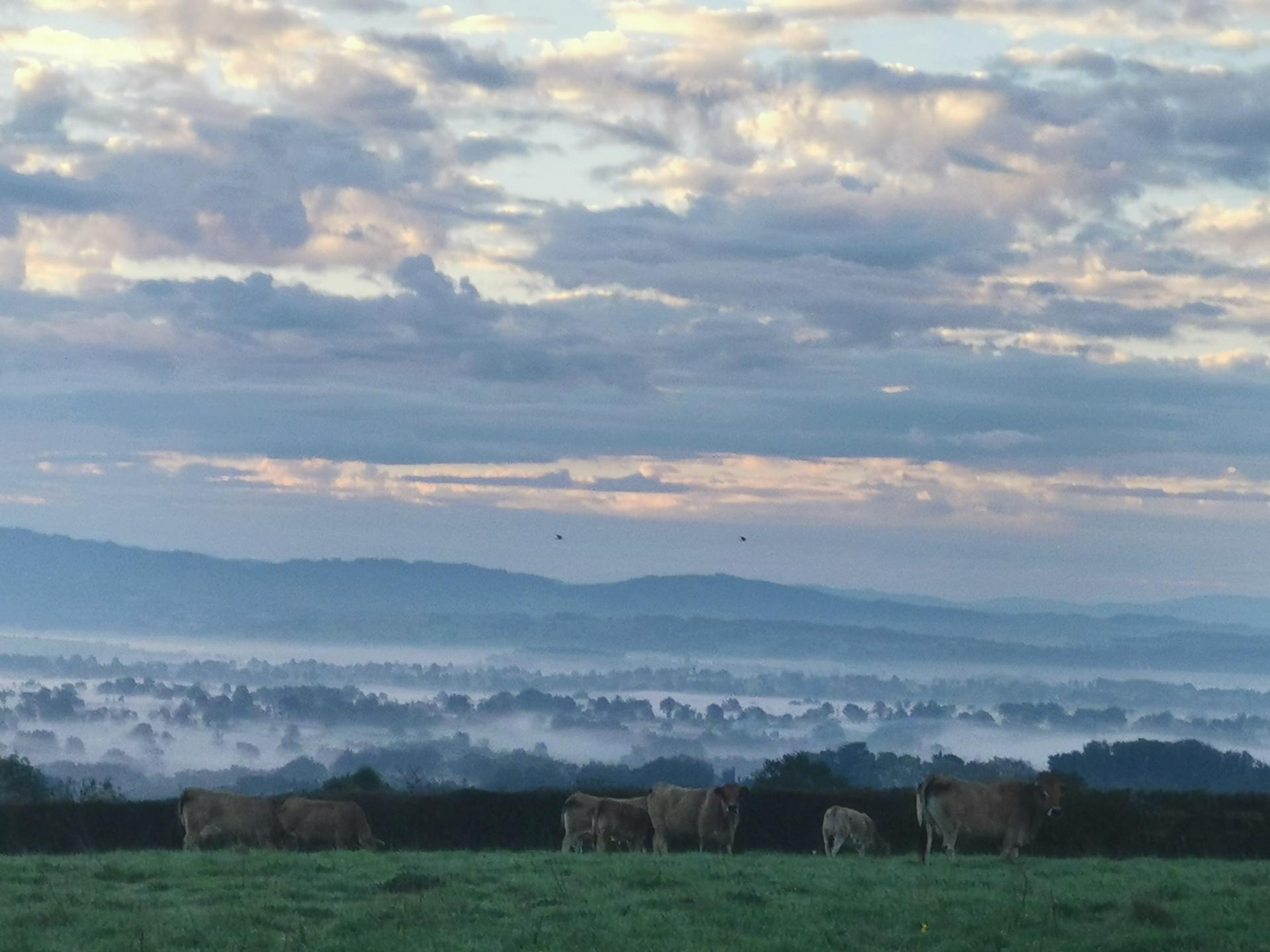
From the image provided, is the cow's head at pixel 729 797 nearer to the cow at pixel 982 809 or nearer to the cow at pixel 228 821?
the cow at pixel 982 809

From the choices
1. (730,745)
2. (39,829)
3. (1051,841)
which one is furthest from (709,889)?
(730,745)

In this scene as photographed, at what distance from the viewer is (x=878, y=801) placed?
3416cm

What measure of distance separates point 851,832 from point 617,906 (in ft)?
42.6

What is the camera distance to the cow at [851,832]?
29.9 meters

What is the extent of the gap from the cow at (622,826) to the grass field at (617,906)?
7469mm

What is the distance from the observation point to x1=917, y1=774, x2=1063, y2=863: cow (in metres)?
26.9

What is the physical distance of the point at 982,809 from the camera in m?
27.0

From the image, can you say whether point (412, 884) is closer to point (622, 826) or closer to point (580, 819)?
point (622, 826)

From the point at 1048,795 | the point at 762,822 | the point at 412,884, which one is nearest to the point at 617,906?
the point at 412,884

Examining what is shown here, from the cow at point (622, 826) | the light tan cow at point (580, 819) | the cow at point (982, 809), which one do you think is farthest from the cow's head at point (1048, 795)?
the light tan cow at point (580, 819)

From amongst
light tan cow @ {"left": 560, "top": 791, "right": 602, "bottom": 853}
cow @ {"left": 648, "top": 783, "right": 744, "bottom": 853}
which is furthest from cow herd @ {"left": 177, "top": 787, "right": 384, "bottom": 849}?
cow @ {"left": 648, "top": 783, "right": 744, "bottom": 853}

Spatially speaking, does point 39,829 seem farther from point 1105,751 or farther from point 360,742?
point 360,742

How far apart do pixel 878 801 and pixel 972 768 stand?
142 ft

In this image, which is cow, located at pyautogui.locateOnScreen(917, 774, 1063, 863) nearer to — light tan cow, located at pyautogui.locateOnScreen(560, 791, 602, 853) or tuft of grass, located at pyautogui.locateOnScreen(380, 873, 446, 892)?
light tan cow, located at pyautogui.locateOnScreen(560, 791, 602, 853)
